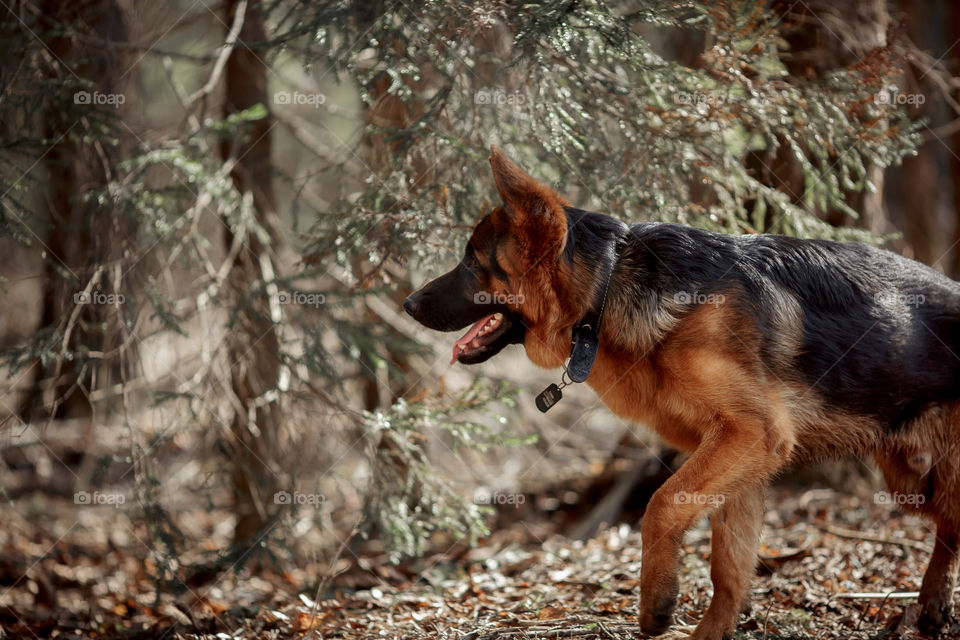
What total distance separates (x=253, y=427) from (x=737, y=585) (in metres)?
3.76

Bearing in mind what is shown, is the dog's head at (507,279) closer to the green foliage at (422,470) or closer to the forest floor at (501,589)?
the green foliage at (422,470)

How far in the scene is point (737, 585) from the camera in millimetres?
4051

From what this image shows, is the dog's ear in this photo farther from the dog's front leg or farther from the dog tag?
the dog's front leg

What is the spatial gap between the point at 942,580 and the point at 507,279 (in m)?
3.26

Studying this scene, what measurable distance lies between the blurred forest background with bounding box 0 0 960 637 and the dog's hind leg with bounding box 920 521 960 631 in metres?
1.86

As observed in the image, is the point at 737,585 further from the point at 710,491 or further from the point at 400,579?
the point at 400,579

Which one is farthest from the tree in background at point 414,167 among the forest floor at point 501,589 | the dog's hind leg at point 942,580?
the dog's hind leg at point 942,580

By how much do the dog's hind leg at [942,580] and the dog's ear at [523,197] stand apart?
3.06 meters

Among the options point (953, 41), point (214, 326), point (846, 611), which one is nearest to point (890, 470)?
point (846, 611)

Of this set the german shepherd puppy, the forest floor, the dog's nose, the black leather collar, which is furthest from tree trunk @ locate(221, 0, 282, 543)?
the black leather collar

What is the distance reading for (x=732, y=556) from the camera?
162 inches

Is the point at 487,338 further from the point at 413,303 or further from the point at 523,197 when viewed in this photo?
the point at 523,197

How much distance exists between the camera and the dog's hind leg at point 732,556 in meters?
4.02

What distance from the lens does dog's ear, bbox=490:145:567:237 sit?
3967 millimetres
